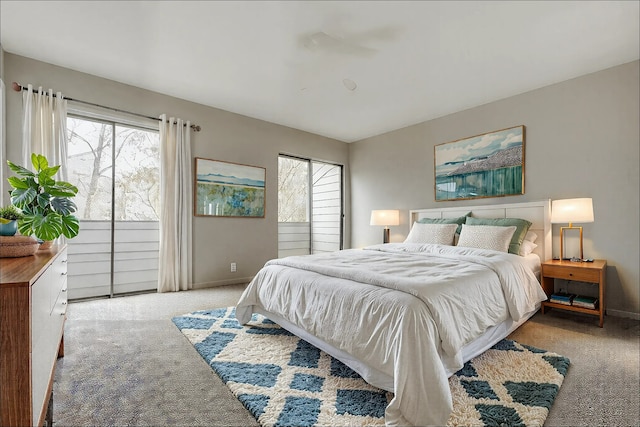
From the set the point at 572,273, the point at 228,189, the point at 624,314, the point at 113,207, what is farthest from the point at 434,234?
the point at 113,207

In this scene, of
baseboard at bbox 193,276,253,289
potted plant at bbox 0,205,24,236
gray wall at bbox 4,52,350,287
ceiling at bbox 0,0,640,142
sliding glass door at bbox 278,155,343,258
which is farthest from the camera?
sliding glass door at bbox 278,155,343,258

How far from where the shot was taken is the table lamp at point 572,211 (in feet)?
9.74

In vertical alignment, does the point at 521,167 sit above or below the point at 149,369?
above

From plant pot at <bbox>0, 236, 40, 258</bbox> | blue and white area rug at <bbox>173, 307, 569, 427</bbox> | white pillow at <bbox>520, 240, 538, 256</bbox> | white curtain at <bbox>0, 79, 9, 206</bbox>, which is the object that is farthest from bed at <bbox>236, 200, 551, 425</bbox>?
white curtain at <bbox>0, 79, 9, 206</bbox>

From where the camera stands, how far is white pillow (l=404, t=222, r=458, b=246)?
3664 mm

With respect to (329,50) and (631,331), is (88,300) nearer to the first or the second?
(329,50)

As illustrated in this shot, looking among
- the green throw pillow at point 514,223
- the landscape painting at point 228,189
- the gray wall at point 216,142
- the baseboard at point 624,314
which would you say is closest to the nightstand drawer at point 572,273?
the green throw pillow at point 514,223

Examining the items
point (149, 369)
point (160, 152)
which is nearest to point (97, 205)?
point (160, 152)

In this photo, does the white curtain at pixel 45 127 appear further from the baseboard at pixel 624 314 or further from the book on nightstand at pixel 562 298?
the baseboard at pixel 624 314

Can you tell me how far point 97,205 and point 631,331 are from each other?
5.48m

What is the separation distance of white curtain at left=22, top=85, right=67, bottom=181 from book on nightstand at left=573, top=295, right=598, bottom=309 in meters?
5.27

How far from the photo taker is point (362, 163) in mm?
5676

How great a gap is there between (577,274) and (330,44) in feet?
10.2

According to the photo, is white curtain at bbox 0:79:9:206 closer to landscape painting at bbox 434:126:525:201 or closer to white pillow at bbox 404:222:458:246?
white pillow at bbox 404:222:458:246
